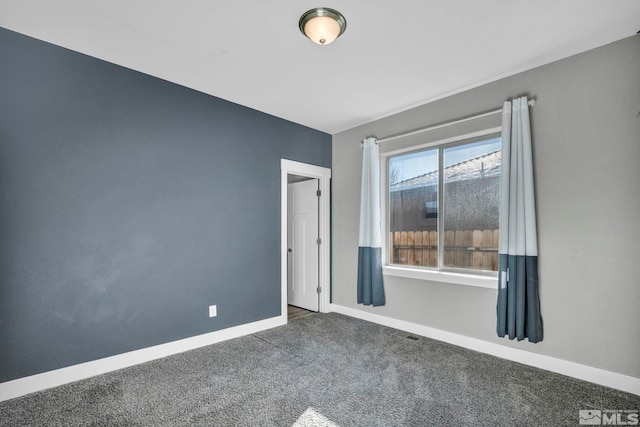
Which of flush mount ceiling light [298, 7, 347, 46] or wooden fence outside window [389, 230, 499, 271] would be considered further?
wooden fence outside window [389, 230, 499, 271]

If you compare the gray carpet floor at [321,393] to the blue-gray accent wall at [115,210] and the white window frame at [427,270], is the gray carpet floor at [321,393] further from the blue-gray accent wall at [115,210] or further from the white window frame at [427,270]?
the white window frame at [427,270]

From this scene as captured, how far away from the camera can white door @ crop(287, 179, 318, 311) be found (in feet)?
14.8

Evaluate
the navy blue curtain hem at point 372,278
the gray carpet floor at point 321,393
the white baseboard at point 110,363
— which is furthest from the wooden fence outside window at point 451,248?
the white baseboard at point 110,363

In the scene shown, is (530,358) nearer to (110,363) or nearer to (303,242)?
(303,242)

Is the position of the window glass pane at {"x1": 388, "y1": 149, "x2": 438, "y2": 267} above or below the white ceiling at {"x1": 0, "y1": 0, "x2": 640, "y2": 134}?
below

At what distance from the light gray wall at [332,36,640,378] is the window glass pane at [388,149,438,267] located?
0.73 m

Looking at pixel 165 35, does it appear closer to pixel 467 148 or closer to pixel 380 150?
pixel 380 150

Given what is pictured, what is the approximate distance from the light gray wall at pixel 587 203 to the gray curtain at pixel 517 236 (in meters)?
0.12

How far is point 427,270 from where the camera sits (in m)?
3.51

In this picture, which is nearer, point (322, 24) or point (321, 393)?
point (322, 24)

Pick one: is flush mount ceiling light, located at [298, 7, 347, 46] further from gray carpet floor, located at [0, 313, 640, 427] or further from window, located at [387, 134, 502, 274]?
gray carpet floor, located at [0, 313, 640, 427]

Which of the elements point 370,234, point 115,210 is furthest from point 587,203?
point 115,210

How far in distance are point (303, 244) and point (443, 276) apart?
207 centimetres

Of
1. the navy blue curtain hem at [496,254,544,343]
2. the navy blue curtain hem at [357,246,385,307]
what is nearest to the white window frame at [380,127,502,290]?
the navy blue curtain hem at [357,246,385,307]
